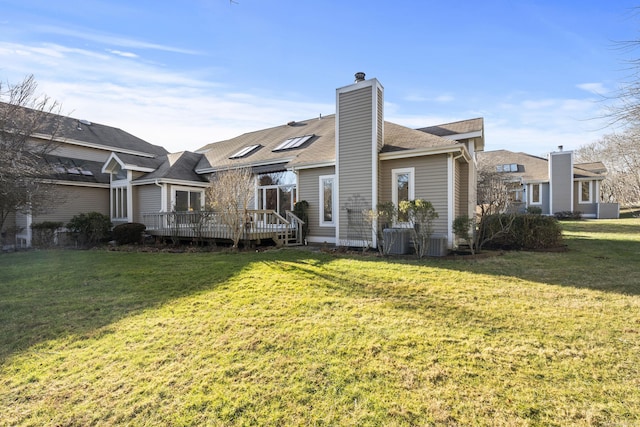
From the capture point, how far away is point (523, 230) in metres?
10.3

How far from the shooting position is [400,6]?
326 inches

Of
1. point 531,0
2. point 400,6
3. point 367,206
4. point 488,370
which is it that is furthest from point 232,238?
point 531,0

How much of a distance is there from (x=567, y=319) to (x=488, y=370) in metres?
2.11

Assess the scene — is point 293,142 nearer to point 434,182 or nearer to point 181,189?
point 181,189

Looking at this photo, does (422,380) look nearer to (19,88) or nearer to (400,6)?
(400,6)

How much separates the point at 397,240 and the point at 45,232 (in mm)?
15206

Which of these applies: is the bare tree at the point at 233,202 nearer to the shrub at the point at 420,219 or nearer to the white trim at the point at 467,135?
the shrub at the point at 420,219

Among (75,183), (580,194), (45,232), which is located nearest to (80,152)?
(75,183)

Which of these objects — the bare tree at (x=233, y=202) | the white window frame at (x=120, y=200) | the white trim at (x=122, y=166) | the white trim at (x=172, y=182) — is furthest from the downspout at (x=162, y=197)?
the bare tree at (x=233, y=202)

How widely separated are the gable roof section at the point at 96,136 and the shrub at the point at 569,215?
1263 inches

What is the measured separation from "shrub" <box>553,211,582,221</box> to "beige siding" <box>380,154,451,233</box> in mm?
21689

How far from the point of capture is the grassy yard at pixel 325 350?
8.36 ft

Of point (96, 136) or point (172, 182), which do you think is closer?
point (172, 182)

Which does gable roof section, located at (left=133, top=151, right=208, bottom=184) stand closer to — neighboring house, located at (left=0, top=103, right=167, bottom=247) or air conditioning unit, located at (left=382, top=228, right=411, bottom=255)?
neighboring house, located at (left=0, top=103, right=167, bottom=247)
